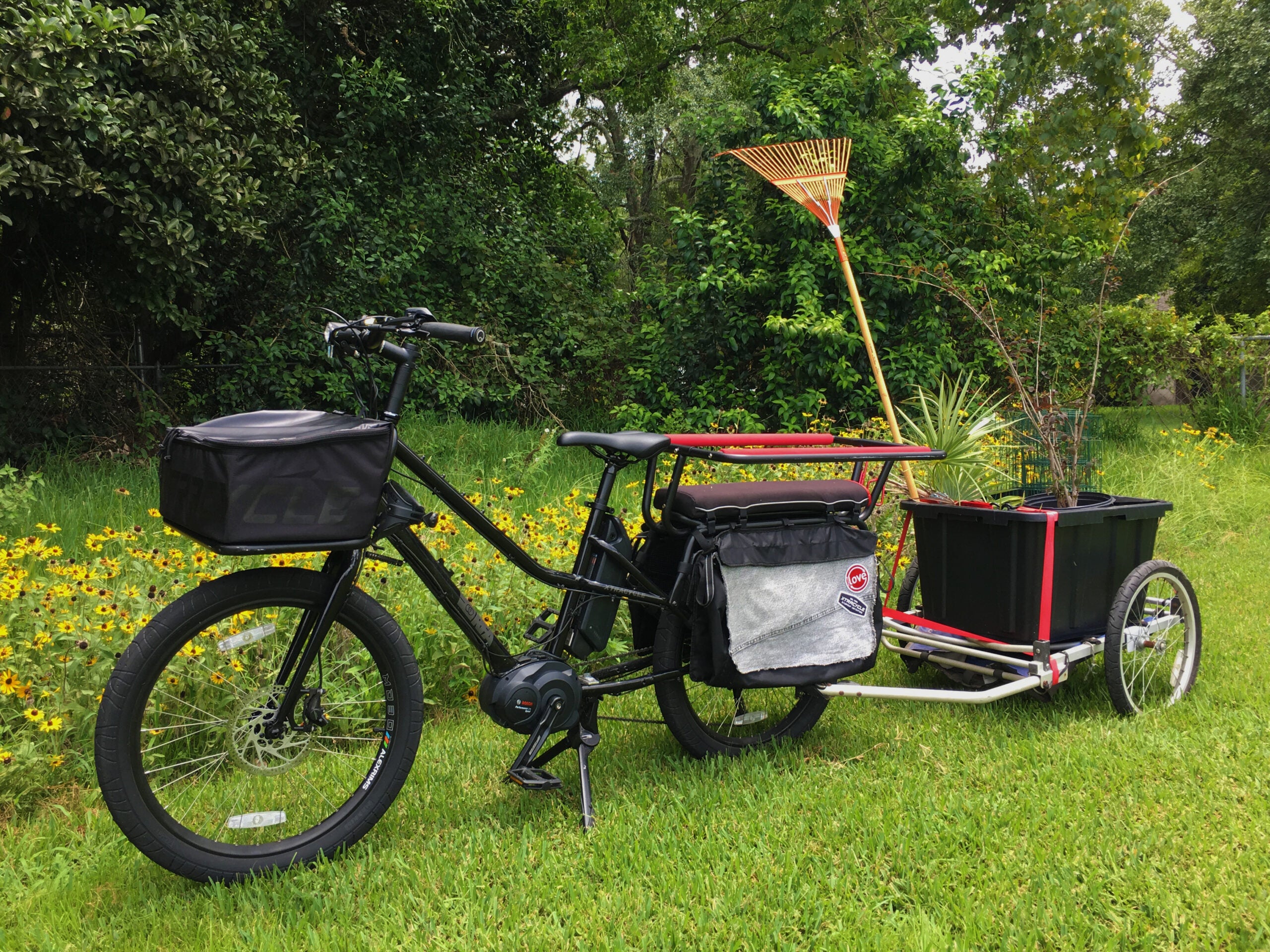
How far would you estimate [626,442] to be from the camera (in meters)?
2.62

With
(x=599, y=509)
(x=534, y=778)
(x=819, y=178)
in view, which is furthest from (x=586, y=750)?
(x=819, y=178)

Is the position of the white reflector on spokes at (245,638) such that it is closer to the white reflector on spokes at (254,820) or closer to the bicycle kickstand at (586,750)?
the white reflector on spokes at (254,820)

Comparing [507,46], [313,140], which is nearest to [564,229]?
[507,46]

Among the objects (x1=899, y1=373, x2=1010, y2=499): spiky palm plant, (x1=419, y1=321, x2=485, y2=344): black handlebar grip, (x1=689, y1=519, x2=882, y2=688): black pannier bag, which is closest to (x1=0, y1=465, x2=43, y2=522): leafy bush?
(x1=419, y1=321, x2=485, y2=344): black handlebar grip

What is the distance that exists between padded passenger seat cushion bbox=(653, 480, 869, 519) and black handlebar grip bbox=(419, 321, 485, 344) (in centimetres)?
81

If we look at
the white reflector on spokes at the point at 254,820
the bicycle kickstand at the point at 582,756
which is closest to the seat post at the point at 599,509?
the bicycle kickstand at the point at 582,756

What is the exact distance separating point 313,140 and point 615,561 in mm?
7453

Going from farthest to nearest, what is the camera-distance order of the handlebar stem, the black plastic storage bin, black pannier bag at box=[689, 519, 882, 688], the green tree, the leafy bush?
1. the green tree
2. the leafy bush
3. the black plastic storage bin
4. black pannier bag at box=[689, 519, 882, 688]
5. the handlebar stem

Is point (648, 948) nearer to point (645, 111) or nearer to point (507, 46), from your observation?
point (507, 46)

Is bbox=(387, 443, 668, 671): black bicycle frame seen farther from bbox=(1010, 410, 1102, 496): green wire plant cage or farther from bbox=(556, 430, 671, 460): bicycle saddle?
bbox=(1010, 410, 1102, 496): green wire plant cage

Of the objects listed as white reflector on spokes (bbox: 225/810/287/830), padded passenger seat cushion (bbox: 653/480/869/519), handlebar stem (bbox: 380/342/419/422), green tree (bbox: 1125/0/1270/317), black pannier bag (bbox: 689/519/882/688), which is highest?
green tree (bbox: 1125/0/1270/317)

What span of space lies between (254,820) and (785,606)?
1567mm

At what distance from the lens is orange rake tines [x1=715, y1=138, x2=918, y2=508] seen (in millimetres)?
4340

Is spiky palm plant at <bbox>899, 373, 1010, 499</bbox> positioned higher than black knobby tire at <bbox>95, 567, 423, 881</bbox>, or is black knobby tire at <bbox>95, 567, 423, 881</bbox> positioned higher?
spiky palm plant at <bbox>899, 373, 1010, 499</bbox>
